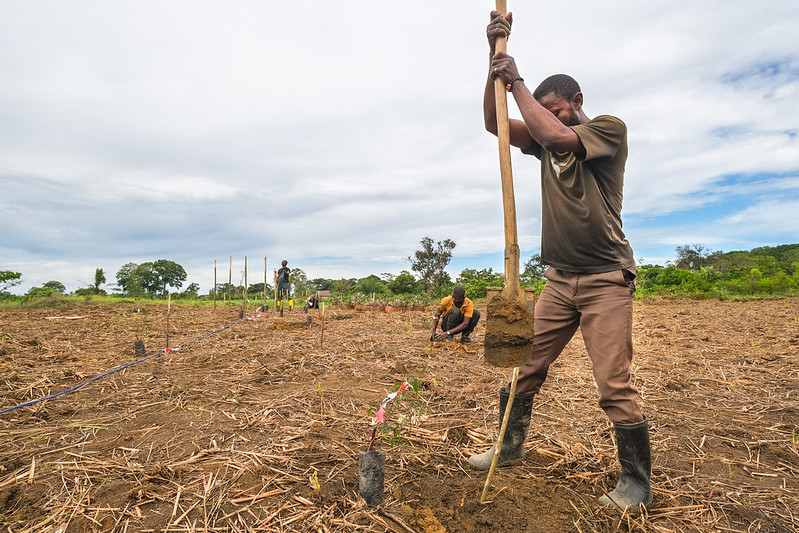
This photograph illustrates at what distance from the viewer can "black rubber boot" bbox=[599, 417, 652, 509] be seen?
81.2 inches

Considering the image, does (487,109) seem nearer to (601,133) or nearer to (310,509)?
(601,133)

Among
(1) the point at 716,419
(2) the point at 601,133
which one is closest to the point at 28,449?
(2) the point at 601,133

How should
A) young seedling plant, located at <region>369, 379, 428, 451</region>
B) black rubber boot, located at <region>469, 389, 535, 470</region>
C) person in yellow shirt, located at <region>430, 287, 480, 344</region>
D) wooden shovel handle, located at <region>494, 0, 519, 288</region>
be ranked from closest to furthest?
wooden shovel handle, located at <region>494, 0, 519, 288</region>, young seedling plant, located at <region>369, 379, 428, 451</region>, black rubber boot, located at <region>469, 389, 535, 470</region>, person in yellow shirt, located at <region>430, 287, 480, 344</region>

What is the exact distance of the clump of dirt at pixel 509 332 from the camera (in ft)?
6.49

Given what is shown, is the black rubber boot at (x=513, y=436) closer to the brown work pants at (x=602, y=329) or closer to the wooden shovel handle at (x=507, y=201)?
the brown work pants at (x=602, y=329)

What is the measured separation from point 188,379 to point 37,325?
7.53 m

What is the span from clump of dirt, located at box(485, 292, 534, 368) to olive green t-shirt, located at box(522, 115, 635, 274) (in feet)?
1.49

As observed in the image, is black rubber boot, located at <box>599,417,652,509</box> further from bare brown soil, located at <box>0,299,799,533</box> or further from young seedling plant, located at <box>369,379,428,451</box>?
young seedling plant, located at <box>369,379,428,451</box>

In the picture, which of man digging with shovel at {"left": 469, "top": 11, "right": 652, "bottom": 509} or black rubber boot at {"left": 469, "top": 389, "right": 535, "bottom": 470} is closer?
man digging with shovel at {"left": 469, "top": 11, "right": 652, "bottom": 509}

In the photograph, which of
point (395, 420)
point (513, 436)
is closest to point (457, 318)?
point (395, 420)

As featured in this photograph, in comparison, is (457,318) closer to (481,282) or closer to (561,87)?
(561,87)

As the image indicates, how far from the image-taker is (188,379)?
453 cm

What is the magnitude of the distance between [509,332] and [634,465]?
3.11ft

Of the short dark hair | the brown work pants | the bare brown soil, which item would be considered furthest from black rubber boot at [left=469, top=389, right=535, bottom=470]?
the short dark hair
